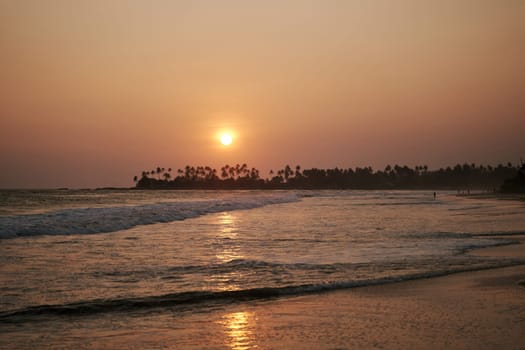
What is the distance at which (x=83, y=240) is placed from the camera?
21281 mm

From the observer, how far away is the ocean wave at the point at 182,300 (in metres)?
8.89

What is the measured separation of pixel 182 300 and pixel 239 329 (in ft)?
7.59

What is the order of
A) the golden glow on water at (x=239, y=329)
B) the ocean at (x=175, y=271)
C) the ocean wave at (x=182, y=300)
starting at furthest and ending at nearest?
the ocean wave at (x=182, y=300)
the ocean at (x=175, y=271)
the golden glow on water at (x=239, y=329)

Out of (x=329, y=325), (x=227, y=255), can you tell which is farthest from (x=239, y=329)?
(x=227, y=255)

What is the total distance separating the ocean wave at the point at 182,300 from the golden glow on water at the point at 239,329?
44.5 inches

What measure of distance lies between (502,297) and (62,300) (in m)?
7.97

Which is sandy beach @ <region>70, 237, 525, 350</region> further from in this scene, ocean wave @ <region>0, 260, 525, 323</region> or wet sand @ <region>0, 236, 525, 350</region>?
ocean wave @ <region>0, 260, 525, 323</region>

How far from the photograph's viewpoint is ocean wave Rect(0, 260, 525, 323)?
8.89 metres

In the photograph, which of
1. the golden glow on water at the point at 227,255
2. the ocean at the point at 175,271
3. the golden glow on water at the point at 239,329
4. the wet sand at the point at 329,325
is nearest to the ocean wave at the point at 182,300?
the ocean at the point at 175,271

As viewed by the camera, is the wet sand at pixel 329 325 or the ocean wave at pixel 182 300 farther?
the ocean wave at pixel 182 300

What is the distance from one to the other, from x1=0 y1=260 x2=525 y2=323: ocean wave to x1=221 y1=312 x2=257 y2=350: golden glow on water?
1.13 m

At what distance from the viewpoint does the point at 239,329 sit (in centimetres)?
789

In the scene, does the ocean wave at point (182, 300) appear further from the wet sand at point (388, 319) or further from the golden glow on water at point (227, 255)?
the golden glow on water at point (227, 255)

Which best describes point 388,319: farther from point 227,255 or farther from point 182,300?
point 227,255
